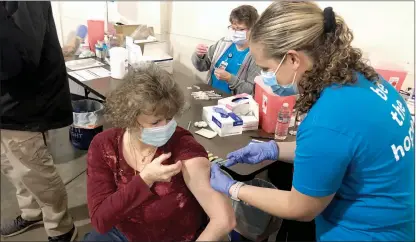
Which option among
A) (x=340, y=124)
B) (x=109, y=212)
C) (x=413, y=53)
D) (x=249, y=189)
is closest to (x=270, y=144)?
(x=249, y=189)

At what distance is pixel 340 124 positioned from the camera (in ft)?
3.30

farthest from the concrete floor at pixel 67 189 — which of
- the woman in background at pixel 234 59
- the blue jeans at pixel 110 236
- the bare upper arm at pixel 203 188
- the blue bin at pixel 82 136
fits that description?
the woman in background at pixel 234 59

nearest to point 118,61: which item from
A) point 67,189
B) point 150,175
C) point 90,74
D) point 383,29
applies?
point 90,74

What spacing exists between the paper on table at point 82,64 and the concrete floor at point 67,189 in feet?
1.95

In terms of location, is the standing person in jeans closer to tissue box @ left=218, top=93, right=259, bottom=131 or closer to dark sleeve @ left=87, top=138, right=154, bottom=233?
dark sleeve @ left=87, top=138, right=154, bottom=233

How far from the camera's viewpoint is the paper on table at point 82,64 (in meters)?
2.96

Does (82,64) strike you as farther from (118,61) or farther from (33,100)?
(33,100)

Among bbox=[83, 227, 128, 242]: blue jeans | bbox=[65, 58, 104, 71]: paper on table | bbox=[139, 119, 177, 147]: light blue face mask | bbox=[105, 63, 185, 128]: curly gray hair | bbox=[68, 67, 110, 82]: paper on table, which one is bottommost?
bbox=[83, 227, 128, 242]: blue jeans

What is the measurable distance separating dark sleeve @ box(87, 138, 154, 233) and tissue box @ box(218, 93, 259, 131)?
2.75 feet

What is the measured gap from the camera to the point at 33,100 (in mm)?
1810

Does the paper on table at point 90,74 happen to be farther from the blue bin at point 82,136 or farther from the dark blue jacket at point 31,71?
the dark blue jacket at point 31,71

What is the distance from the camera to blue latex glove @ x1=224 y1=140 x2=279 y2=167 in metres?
1.61

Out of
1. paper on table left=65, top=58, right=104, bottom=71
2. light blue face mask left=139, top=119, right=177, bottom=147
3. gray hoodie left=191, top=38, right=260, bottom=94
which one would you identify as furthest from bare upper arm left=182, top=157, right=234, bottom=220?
paper on table left=65, top=58, right=104, bottom=71

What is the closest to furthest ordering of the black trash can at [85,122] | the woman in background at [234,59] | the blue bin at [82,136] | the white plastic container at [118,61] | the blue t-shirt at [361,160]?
the blue t-shirt at [361,160], the woman in background at [234,59], the white plastic container at [118,61], the black trash can at [85,122], the blue bin at [82,136]
